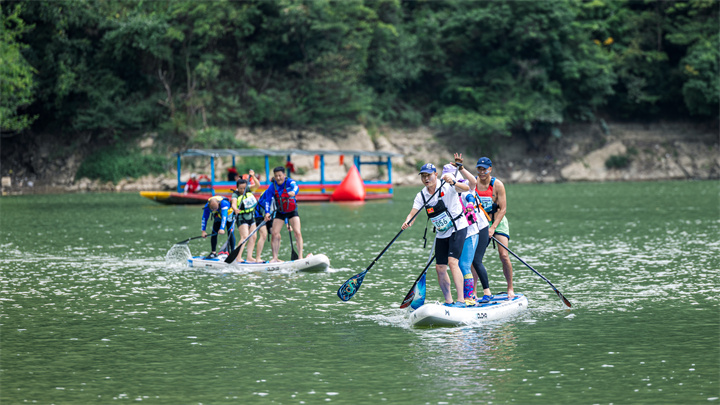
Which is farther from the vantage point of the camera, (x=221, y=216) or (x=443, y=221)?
(x=221, y=216)

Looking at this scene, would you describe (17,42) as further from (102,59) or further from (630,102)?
(630,102)

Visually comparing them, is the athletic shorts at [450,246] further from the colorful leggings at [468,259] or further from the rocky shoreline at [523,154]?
the rocky shoreline at [523,154]

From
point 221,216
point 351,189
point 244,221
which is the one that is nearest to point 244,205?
point 244,221

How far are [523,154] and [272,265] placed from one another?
5348cm

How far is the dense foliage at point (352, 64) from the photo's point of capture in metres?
61.0

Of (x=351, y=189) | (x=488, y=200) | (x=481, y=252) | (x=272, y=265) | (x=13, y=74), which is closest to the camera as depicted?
(x=481, y=252)

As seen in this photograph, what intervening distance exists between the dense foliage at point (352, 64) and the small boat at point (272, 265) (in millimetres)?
40644

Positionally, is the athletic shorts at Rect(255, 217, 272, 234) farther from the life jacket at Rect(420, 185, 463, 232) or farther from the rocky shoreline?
the rocky shoreline

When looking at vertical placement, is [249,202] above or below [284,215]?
above

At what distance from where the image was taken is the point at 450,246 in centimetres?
1180

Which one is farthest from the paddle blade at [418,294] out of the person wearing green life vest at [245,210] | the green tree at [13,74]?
the green tree at [13,74]

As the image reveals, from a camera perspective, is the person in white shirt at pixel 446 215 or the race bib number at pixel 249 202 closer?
the person in white shirt at pixel 446 215

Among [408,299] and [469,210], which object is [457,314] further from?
[469,210]

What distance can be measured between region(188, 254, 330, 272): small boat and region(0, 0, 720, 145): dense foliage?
40644 millimetres
